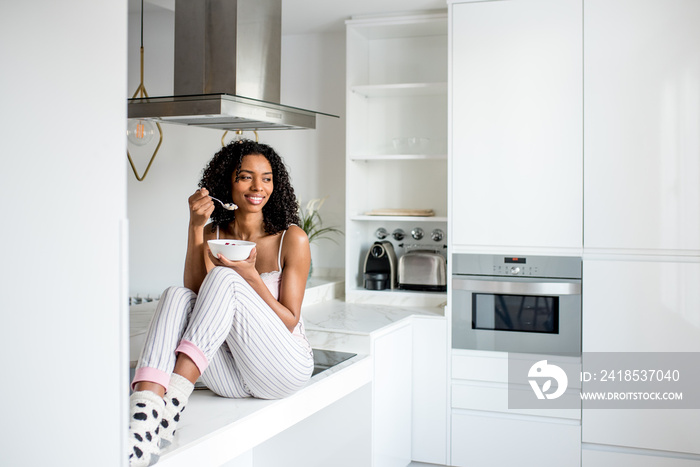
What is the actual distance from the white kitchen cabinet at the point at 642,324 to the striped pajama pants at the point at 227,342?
1.43 meters

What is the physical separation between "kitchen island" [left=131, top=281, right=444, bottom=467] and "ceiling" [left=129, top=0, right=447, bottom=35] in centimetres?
145

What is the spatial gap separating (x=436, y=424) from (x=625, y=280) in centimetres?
109

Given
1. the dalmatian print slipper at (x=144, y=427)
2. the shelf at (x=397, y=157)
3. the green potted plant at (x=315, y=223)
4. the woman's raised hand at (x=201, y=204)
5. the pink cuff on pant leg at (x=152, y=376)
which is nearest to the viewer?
the dalmatian print slipper at (x=144, y=427)

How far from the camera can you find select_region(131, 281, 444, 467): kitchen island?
1951 millimetres

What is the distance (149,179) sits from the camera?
4.07 metres

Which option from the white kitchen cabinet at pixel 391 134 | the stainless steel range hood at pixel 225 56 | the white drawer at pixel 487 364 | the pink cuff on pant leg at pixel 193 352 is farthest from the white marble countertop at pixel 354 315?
the pink cuff on pant leg at pixel 193 352

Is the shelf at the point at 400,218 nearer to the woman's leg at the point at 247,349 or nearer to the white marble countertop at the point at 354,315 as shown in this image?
the white marble countertop at the point at 354,315

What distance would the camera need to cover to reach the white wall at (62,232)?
3.22 ft

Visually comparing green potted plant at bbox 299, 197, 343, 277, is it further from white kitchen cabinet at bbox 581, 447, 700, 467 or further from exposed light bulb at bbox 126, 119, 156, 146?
white kitchen cabinet at bbox 581, 447, 700, 467

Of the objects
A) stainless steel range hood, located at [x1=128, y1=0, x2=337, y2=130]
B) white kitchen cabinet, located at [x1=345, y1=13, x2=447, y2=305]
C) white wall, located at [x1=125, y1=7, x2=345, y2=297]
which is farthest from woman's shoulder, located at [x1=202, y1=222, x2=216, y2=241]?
white wall, located at [x1=125, y1=7, x2=345, y2=297]

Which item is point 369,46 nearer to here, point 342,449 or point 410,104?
point 410,104

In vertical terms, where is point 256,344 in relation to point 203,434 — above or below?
above

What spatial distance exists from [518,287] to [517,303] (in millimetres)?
86

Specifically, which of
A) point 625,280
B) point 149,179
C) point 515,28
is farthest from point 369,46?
point 625,280
